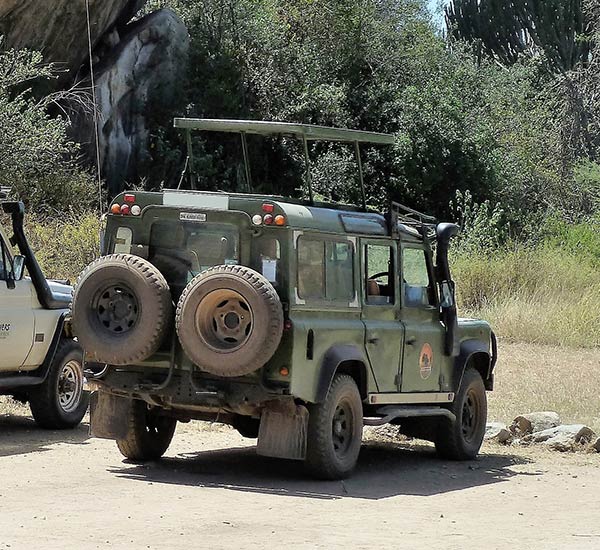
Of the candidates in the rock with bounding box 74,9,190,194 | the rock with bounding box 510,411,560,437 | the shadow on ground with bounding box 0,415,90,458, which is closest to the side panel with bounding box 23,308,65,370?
the shadow on ground with bounding box 0,415,90,458

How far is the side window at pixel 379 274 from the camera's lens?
11.1 meters

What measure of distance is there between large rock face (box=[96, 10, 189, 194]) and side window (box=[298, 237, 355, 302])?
21.7m

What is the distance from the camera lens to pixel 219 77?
3447 cm

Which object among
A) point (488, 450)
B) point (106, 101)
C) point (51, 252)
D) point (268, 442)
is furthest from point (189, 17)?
point (268, 442)

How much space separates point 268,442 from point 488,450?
398cm

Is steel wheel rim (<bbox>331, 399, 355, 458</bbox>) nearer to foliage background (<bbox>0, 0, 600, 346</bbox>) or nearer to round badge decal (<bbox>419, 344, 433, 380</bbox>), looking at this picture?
round badge decal (<bbox>419, 344, 433, 380</bbox>)

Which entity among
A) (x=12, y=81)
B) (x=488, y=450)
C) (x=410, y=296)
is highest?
(x=12, y=81)

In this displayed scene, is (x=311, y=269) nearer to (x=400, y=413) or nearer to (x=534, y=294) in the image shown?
(x=400, y=413)

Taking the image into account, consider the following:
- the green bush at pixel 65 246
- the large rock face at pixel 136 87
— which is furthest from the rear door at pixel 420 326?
the large rock face at pixel 136 87

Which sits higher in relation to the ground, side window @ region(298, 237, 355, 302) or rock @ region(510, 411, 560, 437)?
side window @ region(298, 237, 355, 302)

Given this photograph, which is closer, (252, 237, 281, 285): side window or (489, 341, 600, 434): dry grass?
(252, 237, 281, 285): side window

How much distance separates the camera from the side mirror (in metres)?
12.9

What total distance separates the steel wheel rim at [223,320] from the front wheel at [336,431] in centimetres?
87

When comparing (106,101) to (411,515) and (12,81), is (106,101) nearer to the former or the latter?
(12,81)
